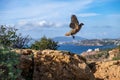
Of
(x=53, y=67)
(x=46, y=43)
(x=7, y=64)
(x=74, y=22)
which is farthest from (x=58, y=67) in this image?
(x=46, y=43)

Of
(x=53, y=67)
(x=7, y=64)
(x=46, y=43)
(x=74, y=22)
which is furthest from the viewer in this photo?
(x=46, y=43)

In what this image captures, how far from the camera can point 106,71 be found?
16.2 meters

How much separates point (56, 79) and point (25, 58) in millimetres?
1304

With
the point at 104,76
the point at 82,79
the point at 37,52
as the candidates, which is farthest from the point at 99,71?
the point at 37,52

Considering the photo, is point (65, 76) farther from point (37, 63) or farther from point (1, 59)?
point (1, 59)

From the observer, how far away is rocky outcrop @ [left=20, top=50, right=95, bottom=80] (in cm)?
1382

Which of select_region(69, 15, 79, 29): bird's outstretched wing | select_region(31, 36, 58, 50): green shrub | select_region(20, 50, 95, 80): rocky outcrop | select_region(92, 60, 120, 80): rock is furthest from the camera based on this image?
select_region(31, 36, 58, 50): green shrub

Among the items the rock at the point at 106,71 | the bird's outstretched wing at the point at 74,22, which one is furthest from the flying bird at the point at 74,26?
the rock at the point at 106,71

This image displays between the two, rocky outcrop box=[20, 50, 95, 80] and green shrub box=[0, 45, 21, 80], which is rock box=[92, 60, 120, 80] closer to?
rocky outcrop box=[20, 50, 95, 80]

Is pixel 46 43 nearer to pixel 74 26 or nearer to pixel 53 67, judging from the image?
pixel 74 26

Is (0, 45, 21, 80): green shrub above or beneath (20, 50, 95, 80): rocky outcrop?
above

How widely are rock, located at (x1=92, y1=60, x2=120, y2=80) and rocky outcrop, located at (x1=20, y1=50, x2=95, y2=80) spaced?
1769 mm

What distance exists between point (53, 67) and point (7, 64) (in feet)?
12.2

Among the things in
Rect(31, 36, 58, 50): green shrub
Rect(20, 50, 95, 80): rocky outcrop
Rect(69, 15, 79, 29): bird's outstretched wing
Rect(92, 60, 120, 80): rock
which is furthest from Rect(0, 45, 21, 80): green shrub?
Rect(31, 36, 58, 50): green shrub
